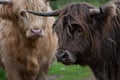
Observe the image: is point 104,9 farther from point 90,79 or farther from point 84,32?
point 90,79

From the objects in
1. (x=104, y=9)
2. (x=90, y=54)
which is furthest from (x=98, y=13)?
(x=90, y=54)

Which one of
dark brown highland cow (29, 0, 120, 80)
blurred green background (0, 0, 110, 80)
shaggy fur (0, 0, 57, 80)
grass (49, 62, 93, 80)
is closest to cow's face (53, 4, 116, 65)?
dark brown highland cow (29, 0, 120, 80)

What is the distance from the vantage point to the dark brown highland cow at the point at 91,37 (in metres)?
7.89

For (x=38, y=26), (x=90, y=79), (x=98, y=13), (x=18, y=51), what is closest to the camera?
(x=98, y=13)

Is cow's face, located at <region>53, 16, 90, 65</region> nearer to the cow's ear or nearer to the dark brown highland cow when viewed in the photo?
the dark brown highland cow

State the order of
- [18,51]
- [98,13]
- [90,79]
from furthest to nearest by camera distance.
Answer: [90,79], [18,51], [98,13]

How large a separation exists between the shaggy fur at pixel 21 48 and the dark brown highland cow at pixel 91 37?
2712mm

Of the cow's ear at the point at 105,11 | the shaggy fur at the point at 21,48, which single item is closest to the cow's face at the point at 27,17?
the shaggy fur at the point at 21,48

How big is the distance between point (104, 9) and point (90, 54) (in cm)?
66

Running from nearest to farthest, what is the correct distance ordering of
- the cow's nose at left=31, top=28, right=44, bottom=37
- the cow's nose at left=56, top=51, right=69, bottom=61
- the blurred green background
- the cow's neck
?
the cow's nose at left=56, top=51, right=69, bottom=61
the cow's neck
the cow's nose at left=31, top=28, right=44, bottom=37
the blurred green background

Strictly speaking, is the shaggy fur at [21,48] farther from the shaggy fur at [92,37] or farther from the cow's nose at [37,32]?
the shaggy fur at [92,37]


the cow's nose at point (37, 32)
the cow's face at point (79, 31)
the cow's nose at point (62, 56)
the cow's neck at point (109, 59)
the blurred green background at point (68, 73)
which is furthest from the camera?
the blurred green background at point (68, 73)

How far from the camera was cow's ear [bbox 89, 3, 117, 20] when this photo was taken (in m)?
7.90

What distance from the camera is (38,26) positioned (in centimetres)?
1041
